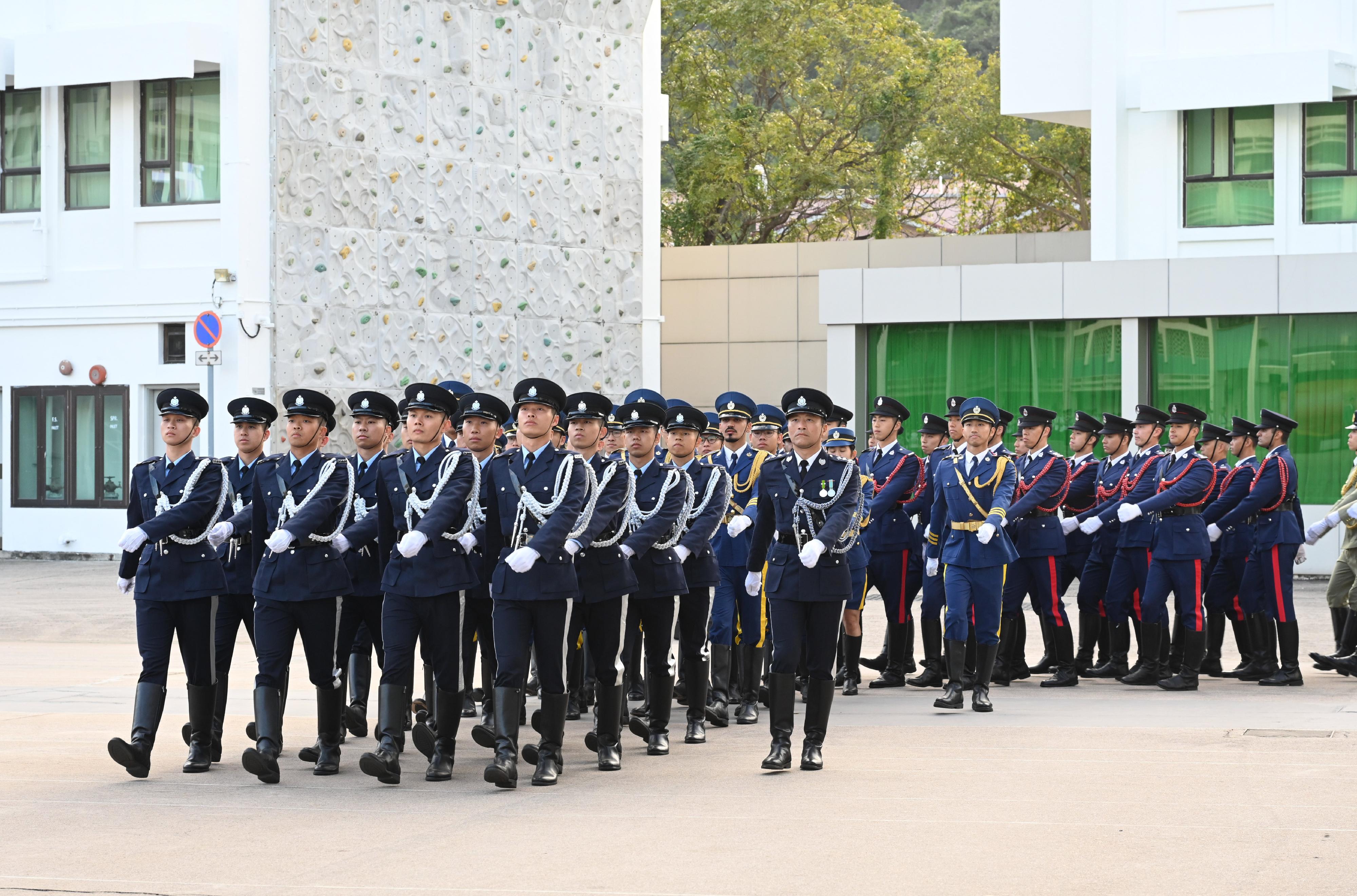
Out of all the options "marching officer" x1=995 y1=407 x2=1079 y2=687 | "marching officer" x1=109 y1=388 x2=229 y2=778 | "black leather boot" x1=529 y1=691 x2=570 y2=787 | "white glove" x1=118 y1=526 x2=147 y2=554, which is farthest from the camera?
"marching officer" x1=995 y1=407 x2=1079 y2=687

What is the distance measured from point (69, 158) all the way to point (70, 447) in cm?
416

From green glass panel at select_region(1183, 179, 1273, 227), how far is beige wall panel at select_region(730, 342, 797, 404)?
27.2 feet

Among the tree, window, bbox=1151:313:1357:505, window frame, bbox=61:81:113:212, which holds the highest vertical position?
the tree

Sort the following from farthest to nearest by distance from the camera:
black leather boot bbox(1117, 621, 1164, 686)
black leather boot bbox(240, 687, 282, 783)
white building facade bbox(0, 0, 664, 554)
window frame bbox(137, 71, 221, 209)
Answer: window frame bbox(137, 71, 221, 209)
white building facade bbox(0, 0, 664, 554)
black leather boot bbox(1117, 621, 1164, 686)
black leather boot bbox(240, 687, 282, 783)

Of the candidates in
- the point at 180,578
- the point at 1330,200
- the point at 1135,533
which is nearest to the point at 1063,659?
the point at 1135,533

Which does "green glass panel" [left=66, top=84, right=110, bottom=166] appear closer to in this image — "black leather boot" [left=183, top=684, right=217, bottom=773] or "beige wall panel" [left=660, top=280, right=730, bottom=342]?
"beige wall panel" [left=660, top=280, right=730, bottom=342]

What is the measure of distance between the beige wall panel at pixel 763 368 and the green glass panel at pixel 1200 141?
27.6 feet

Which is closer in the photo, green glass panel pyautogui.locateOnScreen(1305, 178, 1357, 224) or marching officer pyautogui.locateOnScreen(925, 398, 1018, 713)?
marching officer pyautogui.locateOnScreen(925, 398, 1018, 713)

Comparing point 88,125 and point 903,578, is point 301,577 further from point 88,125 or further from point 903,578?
point 88,125

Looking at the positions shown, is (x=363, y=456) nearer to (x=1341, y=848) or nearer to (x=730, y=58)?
(x=1341, y=848)

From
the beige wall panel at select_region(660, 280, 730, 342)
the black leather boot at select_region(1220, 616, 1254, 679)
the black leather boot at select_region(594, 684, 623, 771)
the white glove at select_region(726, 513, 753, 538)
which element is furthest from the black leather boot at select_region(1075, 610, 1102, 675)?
the beige wall panel at select_region(660, 280, 730, 342)

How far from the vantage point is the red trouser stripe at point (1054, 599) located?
13.6 m

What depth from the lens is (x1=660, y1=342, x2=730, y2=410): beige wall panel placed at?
3316 centimetres

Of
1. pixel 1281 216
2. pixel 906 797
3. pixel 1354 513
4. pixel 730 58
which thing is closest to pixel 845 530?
pixel 906 797
